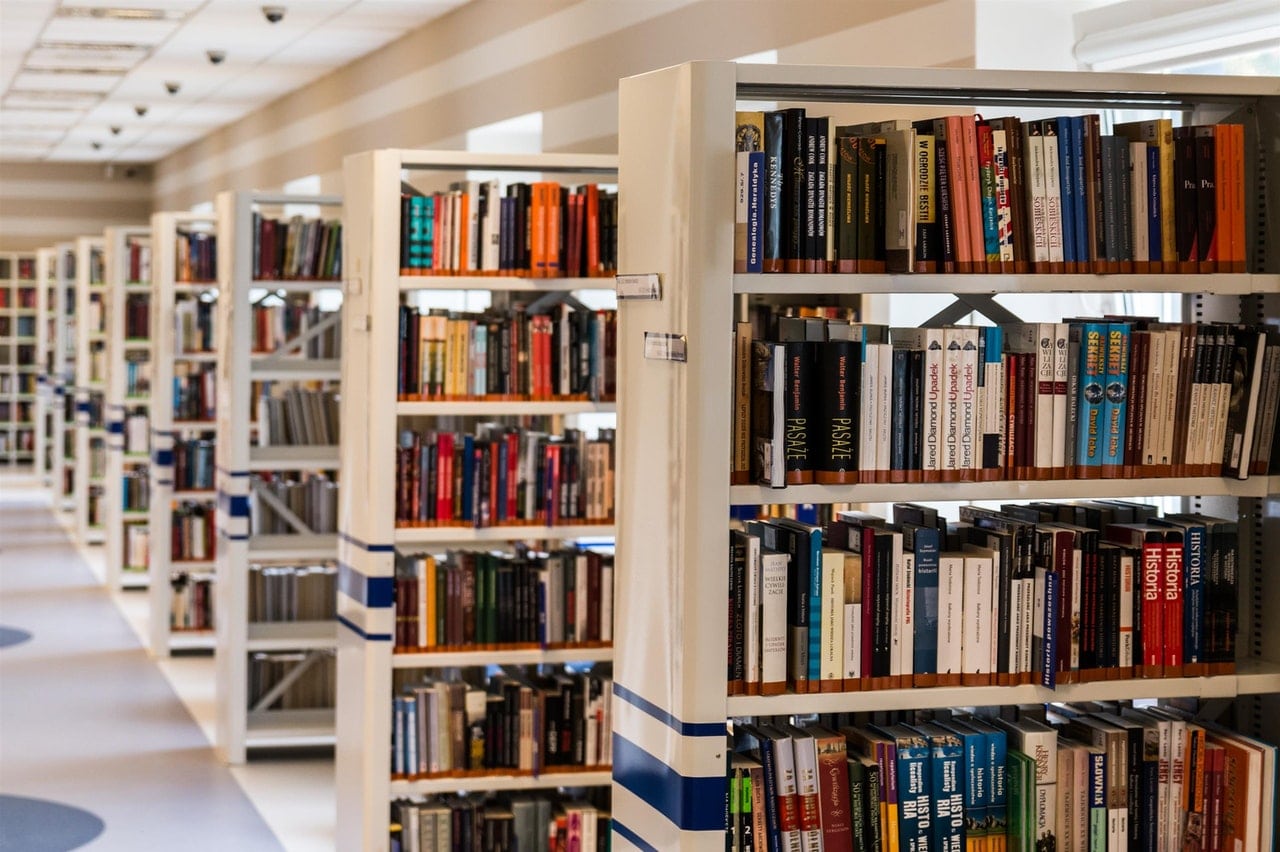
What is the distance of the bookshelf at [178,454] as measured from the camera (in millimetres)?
8391

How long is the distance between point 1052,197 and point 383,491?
2.31 metres

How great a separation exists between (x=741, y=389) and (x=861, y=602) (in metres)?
0.44

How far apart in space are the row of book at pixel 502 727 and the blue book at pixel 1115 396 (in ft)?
7.04

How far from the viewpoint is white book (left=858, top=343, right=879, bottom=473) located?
2.80 m

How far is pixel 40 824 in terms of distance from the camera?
5.71 m

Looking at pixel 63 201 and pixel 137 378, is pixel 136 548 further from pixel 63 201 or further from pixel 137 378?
pixel 63 201

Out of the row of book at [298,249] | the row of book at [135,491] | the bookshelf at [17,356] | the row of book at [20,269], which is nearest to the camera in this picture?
the row of book at [298,249]

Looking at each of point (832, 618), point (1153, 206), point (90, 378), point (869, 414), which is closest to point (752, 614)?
point (832, 618)

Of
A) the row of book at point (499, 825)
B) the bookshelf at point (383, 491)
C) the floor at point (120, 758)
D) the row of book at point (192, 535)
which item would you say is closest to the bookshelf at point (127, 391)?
the floor at point (120, 758)

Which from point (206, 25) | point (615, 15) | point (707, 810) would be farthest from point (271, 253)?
point (707, 810)

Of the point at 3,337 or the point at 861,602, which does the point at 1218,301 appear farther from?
the point at 3,337

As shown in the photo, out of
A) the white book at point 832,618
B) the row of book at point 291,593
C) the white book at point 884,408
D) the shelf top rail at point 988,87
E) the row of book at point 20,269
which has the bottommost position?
the row of book at point 291,593

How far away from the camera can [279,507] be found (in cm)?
686

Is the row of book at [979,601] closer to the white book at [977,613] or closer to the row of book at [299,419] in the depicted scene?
the white book at [977,613]
